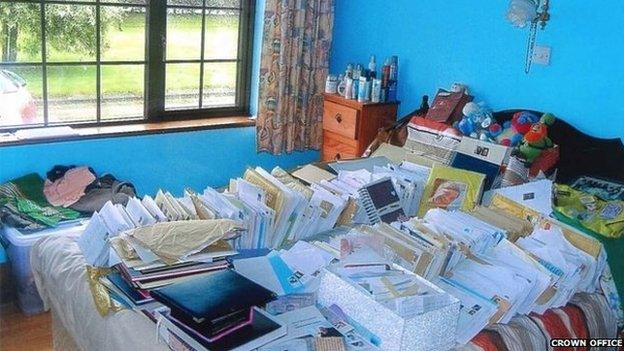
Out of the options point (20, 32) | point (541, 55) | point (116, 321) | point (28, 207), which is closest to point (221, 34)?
point (20, 32)

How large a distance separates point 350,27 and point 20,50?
6.69 feet

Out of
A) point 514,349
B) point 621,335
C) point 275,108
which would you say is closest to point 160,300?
point 514,349

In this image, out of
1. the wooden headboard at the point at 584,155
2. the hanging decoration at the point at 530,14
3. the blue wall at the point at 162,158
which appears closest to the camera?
the wooden headboard at the point at 584,155

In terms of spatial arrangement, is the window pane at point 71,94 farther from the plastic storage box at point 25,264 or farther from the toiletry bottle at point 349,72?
the toiletry bottle at point 349,72

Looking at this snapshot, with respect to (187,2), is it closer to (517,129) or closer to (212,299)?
(517,129)

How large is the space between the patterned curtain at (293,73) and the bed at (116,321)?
6.60 feet

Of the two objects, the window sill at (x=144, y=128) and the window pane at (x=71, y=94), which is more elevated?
the window pane at (x=71, y=94)

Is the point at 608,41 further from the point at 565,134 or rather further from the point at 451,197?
the point at 451,197

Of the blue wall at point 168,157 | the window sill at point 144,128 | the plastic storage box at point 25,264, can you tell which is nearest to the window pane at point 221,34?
the blue wall at point 168,157

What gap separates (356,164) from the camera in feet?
10.4

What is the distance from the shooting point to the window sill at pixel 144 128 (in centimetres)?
326

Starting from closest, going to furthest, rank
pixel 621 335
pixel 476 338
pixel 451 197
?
pixel 476 338 < pixel 621 335 < pixel 451 197

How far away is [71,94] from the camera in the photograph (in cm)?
353

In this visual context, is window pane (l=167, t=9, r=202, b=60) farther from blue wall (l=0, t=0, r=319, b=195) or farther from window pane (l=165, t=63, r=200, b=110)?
blue wall (l=0, t=0, r=319, b=195)
